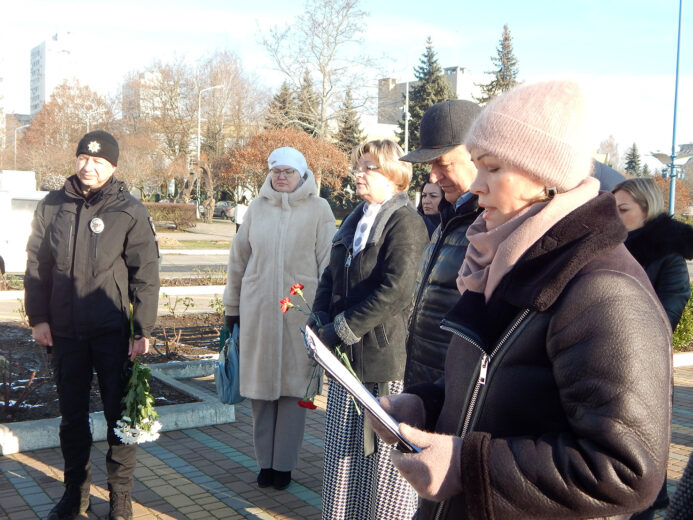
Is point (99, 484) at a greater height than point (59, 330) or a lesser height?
lesser

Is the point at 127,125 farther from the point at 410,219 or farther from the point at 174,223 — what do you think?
the point at 410,219

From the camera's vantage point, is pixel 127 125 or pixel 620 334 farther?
pixel 127 125

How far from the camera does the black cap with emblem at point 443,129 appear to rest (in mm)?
2988

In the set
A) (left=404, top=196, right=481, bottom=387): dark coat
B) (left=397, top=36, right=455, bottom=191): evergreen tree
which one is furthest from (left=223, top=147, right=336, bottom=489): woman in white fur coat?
(left=397, top=36, right=455, bottom=191): evergreen tree

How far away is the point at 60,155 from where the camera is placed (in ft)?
123

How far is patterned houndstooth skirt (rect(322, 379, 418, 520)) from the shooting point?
3.31 m

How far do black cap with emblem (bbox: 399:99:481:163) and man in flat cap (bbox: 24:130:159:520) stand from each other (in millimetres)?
2012

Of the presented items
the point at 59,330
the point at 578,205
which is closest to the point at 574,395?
the point at 578,205

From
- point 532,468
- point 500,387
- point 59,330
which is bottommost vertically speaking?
point 59,330

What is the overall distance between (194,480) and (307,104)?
3623 cm

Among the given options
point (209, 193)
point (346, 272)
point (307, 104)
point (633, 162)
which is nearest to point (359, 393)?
point (346, 272)

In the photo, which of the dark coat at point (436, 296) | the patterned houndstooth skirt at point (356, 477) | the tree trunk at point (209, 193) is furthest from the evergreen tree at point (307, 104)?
the dark coat at point (436, 296)

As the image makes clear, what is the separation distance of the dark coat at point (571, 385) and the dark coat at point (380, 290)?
6.33ft

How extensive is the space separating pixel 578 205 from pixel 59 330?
337 cm
